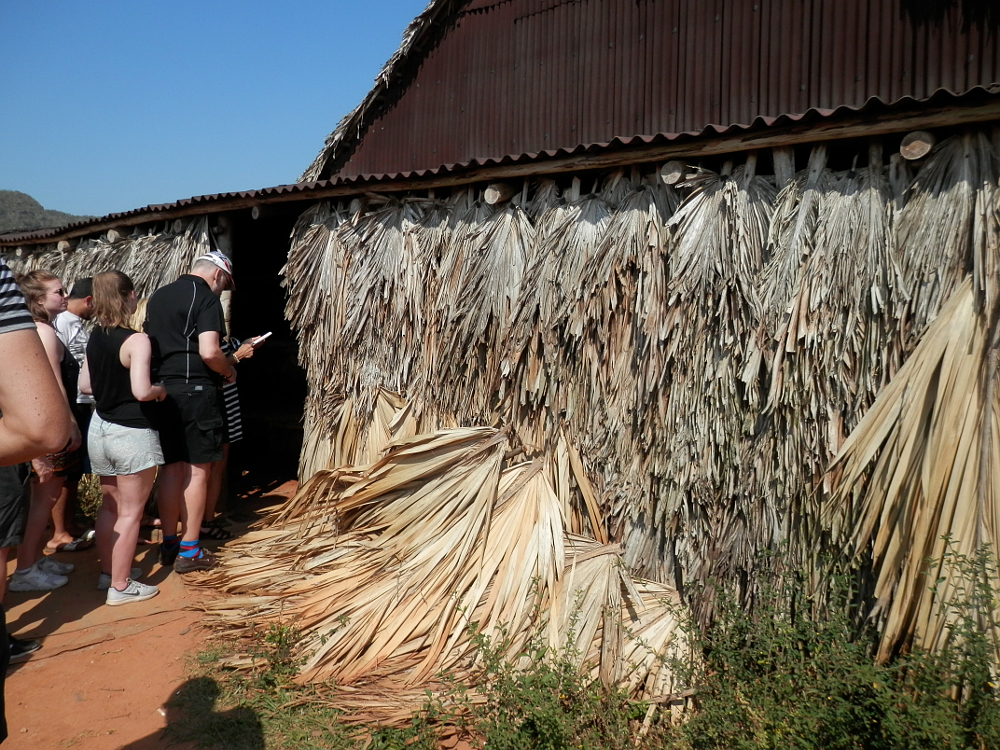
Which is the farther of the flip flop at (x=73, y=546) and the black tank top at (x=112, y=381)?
the flip flop at (x=73, y=546)

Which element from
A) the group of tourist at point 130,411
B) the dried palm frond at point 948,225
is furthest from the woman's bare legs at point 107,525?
the dried palm frond at point 948,225

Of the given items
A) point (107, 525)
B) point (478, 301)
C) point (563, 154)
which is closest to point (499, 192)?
point (563, 154)

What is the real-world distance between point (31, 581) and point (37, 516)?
496 mm

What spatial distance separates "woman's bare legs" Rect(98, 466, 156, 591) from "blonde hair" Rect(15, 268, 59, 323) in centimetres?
107

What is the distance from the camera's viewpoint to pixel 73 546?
17.4 ft

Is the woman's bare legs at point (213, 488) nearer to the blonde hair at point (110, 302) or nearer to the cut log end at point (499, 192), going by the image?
the blonde hair at point (110, 302)

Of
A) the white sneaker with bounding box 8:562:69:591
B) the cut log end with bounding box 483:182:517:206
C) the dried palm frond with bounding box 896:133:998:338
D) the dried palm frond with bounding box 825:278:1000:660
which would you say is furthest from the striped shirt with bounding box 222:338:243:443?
the dried palm frond with bounding box 896:133:998:338

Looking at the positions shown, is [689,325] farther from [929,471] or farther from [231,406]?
[231,406]

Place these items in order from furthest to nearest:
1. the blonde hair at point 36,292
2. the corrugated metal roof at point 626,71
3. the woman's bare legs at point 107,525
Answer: the corrugated metal roof at point 626,71
the woman's bare legs at point 107,525
the blonde hair at point 36,292

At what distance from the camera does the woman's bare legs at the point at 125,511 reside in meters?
4.15

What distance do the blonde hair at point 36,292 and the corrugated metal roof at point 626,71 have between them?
2237 millimetres

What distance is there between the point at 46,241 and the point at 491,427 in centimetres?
715

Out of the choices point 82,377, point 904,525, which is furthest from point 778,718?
point 82,377

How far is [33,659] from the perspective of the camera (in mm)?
3771
